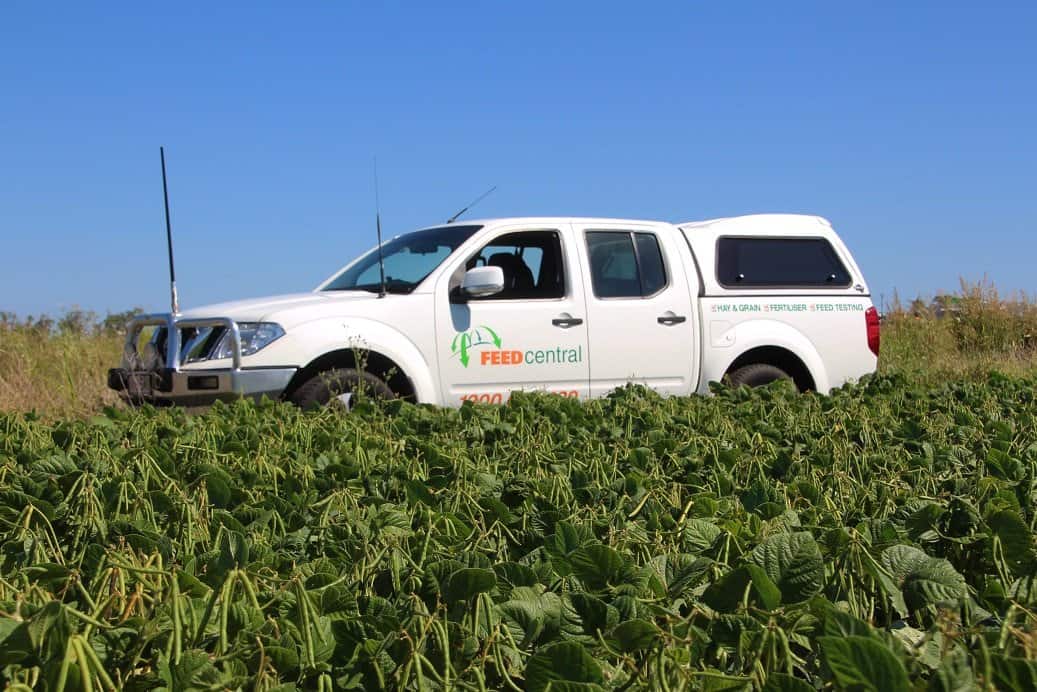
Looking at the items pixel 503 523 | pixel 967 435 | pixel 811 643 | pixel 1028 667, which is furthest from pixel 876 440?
pixel 1028 667

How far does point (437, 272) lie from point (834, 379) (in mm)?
3703

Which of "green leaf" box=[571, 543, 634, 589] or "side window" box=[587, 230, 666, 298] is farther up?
"side window" box=[587, 230, 666, 298]

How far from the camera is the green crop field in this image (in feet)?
4.19

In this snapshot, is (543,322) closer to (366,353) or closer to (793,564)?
(366,353)

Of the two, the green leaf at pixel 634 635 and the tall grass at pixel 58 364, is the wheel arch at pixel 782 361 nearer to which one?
the tall grass at pixel 58 364

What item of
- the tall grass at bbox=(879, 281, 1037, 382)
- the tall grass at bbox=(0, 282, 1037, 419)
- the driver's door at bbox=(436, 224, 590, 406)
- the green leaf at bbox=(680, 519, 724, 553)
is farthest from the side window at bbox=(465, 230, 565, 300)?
the tall grass at bbox=(879, 281, 1037, 382)

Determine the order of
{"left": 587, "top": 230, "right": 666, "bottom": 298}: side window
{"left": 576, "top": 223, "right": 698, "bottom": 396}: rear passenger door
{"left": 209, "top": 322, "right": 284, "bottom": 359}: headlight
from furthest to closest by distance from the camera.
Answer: {"left": 587, "top": 230, "right": 666, "bottom": 298}: side window
{"left": 576, "top": 223, "right": 698, "bottom": 396}: rear passenger door
{"left": 209, "top": 322, "right": 284, "bottom": 359}: headlight

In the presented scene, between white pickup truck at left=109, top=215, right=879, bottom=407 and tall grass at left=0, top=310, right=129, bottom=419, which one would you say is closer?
white pickup truck at left=109, top=215, right=879, bottom=407

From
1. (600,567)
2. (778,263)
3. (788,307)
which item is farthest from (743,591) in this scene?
(778,263)

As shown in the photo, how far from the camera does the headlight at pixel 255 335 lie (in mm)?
6555

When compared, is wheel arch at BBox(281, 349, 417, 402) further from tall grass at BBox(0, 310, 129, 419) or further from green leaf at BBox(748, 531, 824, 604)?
green leaf at BBox(748, 531, 824, 604)

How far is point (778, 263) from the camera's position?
8477 mm

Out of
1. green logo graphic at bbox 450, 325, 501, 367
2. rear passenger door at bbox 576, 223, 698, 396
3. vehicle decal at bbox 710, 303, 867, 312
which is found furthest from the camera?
vehicle decal at bbox 710, 303, 867, 312

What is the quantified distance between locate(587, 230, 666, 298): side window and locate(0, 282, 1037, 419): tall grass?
211 cm
